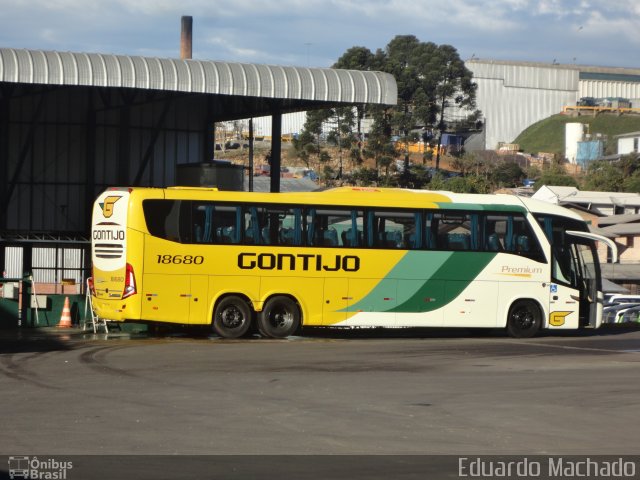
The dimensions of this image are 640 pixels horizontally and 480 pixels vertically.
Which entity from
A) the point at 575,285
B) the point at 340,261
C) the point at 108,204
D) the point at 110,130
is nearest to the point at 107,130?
the point at 110,130

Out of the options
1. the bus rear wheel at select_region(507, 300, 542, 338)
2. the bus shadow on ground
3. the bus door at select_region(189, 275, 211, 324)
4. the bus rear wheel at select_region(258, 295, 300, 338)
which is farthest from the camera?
the bus rear wheel at select_region(507, 300, 542, 338)

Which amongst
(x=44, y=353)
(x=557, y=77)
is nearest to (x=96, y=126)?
(x=44, y=353)

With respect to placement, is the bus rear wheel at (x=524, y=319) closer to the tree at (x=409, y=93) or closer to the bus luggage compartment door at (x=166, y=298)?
the bus luggage compartment door at (x=166, y=298)

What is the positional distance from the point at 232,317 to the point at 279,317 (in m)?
1.09

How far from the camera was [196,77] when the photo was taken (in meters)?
32.9

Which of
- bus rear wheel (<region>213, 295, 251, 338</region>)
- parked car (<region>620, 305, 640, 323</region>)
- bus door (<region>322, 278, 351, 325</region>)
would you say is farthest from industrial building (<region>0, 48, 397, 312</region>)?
parked car (<region>620, 305, 640, 323</region>)

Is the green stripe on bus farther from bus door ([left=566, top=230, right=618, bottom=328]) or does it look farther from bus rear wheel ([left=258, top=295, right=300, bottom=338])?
bus door ([left=566, top=230, right=618, bottom=328])

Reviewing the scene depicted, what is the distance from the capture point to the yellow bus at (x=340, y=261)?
24016 millimetres

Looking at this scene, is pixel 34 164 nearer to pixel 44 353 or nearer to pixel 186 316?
pixel 186 316

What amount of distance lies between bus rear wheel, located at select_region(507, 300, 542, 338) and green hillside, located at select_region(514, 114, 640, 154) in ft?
379

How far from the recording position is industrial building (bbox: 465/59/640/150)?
145750mm

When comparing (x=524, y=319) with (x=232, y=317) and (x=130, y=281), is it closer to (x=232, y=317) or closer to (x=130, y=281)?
(x=232, y=317)

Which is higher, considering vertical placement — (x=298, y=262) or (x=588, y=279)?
(x=298, y=262)

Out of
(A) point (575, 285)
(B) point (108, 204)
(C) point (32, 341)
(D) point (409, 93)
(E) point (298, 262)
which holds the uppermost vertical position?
(D) point (409, 93)
